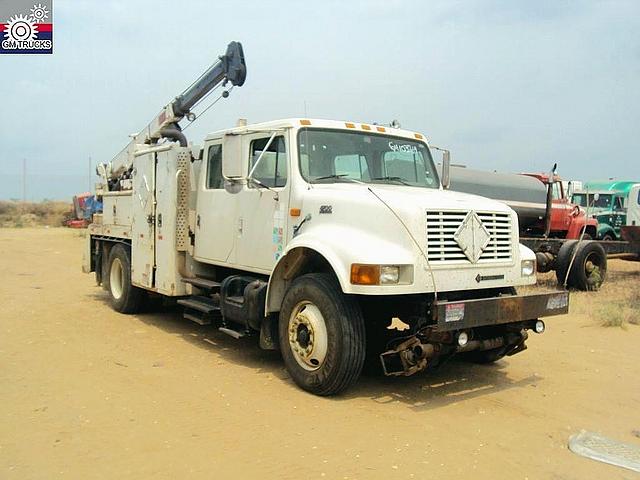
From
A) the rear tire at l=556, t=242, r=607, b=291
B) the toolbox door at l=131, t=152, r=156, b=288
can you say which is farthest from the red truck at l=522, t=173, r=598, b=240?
the toolbox door at l=131, t=152, r=156, b=288

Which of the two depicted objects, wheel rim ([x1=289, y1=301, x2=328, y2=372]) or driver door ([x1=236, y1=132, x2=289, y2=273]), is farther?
driver door ([x1=236, y1=132, x2=289, y2=273])

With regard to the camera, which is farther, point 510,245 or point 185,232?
point 185,232

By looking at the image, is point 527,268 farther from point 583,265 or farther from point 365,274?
point 583,265

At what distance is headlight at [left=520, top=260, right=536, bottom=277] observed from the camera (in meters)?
5.85

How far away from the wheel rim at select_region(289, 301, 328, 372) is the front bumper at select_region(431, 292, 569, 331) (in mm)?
956

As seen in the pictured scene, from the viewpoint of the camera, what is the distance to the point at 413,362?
514 centimetres

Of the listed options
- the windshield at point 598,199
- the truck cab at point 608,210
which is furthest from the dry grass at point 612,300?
the windshield at point 598,199

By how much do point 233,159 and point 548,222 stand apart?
758 centimetres

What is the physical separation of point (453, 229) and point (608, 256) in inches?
393

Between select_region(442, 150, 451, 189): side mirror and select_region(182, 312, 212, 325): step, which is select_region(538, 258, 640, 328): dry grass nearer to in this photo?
select_region(442, 150, 451, 189): side mirror

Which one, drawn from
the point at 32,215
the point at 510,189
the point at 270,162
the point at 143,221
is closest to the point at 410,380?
the point at 270,162

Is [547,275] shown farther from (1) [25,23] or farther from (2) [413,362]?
(1) [25,23]

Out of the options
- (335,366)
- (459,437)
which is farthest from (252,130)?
(459,437)

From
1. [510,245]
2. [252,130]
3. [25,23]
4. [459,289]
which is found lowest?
[459,289]
